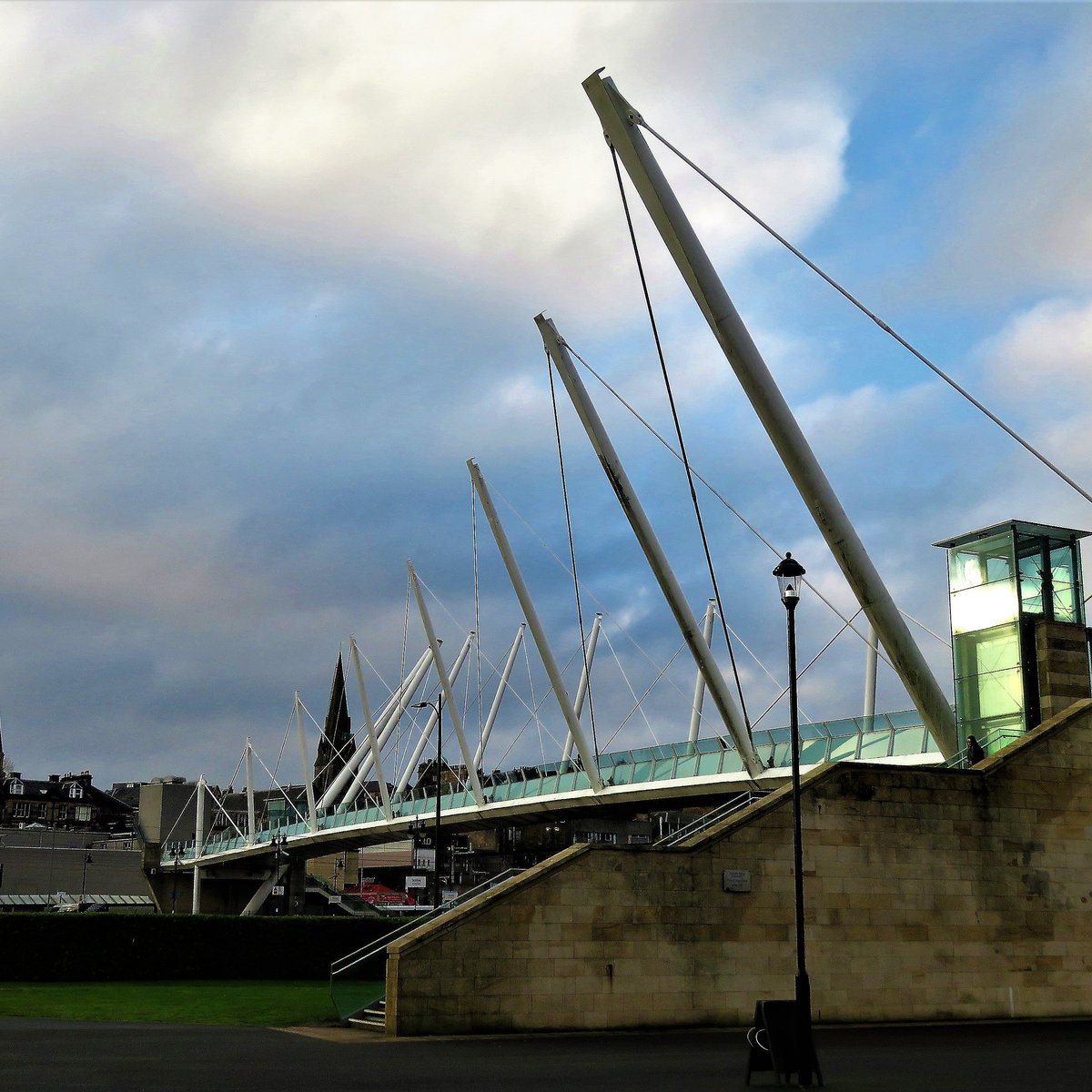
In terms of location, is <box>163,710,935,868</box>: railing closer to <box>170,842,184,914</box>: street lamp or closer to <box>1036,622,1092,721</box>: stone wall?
<box>1036,622,1092,721</box>: stone wall

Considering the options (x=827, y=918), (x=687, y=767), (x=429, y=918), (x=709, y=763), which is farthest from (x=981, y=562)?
(x=429, y=918)

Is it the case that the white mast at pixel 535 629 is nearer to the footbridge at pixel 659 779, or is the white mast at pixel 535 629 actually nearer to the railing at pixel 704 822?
the footbridge at pixel 659 779

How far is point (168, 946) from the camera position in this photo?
4269 centimetres

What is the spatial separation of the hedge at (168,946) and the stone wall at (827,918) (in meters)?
21.9

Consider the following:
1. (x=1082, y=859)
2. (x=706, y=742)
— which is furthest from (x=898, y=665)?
(x=706, y=742)

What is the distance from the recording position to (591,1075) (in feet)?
55.2

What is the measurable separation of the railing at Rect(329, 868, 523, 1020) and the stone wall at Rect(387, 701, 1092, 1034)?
0.79m

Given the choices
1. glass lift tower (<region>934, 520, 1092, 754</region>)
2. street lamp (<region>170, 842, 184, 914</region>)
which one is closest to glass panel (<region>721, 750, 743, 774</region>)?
glass lift tower (<region>934, 520, 1092, 754</region>)

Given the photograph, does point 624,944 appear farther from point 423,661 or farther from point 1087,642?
point 423,661

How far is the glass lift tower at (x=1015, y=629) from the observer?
31.7 meters

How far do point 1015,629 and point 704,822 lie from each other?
9.89 m

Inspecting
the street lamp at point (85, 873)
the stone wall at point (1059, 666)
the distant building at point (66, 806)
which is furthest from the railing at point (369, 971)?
the distant building at point (66, 806)

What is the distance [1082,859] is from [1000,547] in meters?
7.78

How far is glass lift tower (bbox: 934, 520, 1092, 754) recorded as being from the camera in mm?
31656
